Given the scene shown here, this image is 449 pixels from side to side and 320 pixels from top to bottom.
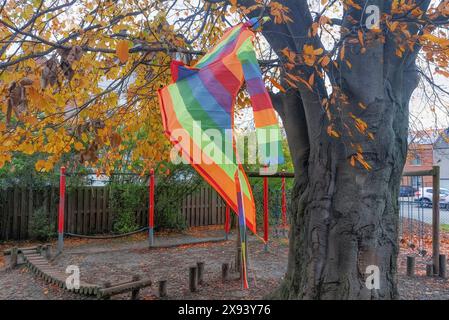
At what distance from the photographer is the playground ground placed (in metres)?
5.56

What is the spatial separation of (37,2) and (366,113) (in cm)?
407

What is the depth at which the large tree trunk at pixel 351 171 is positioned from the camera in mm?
3842

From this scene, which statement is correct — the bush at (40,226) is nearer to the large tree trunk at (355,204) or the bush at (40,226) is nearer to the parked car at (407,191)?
the large tree trunk at (355,204)

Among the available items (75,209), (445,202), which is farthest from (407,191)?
(445,202)

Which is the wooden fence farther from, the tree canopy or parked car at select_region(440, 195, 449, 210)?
parked car at select_region(440, 195, 449, 210)

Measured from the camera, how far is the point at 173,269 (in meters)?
7.24

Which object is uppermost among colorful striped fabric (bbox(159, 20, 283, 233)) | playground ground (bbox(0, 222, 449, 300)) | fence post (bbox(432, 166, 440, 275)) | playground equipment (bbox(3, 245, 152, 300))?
colorful striped fabric (bbox(159, 20, 283, 233))

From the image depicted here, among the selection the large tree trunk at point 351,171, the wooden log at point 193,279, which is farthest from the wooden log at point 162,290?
the large tree trunk at point 351,171

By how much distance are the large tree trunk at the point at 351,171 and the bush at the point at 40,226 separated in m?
7.98

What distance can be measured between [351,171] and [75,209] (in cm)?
912

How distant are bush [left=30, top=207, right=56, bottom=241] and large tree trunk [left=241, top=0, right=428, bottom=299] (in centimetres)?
798

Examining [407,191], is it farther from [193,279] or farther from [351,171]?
[351,171]

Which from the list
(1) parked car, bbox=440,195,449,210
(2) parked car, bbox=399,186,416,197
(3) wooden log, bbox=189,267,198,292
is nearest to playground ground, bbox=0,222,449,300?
(3) wooden log, bbox=189,267,198,292
